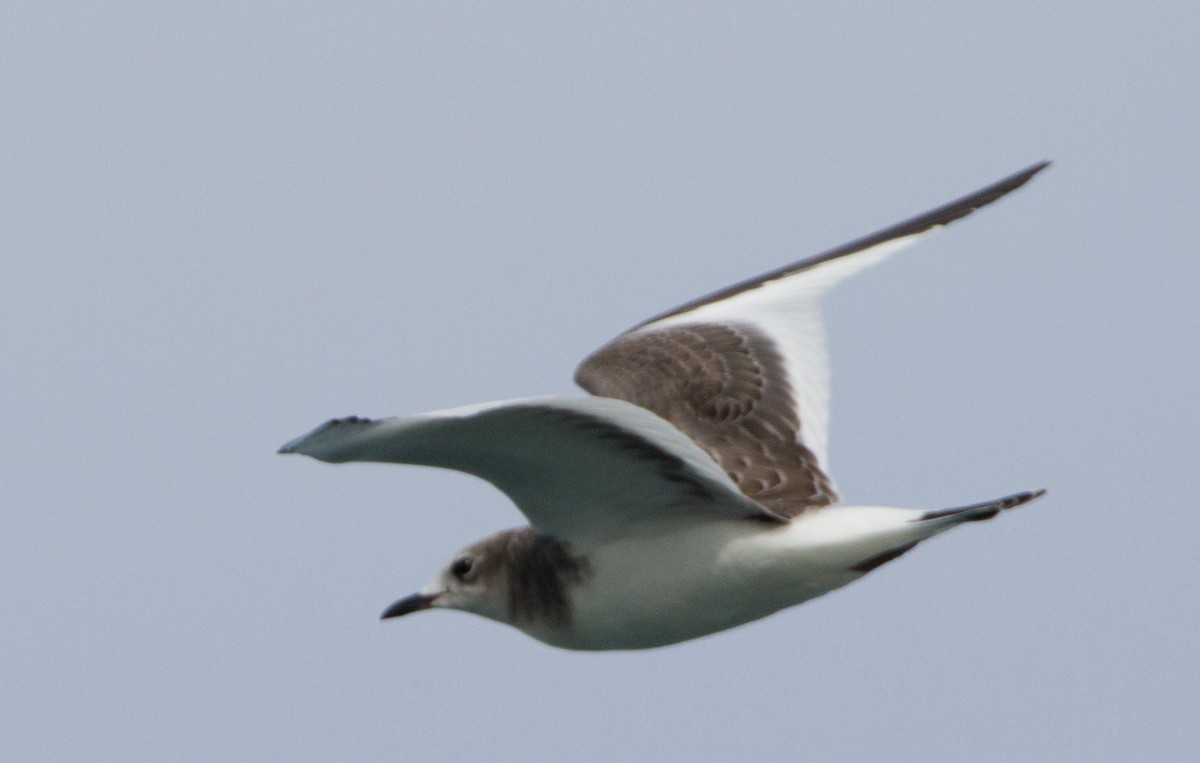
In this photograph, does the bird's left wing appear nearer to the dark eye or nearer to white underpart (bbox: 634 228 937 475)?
the dark eye

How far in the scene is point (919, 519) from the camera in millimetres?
7188

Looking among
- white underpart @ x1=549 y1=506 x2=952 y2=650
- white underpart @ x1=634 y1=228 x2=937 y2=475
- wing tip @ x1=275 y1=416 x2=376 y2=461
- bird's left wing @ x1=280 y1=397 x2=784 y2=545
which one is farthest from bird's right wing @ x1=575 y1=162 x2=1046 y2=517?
wing tip @ x1=275 y1=416 x2=376 y2=461

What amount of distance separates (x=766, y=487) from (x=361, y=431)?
2784mm

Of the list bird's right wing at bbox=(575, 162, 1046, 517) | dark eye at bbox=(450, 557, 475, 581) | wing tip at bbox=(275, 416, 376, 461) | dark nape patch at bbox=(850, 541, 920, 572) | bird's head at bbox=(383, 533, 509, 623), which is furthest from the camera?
bird's right wing at bbox=(575, 162, 1046, 517)

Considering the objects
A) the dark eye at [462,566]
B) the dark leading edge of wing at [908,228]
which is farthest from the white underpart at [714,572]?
the dark leading edge of wing at [908,228]

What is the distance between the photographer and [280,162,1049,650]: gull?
267 inches

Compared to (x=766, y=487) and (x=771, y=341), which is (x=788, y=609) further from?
(x=771, y=341)

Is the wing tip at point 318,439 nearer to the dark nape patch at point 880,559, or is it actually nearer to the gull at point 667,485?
the gull at point 667,485

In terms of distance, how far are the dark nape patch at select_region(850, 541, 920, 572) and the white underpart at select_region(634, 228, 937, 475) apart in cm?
162

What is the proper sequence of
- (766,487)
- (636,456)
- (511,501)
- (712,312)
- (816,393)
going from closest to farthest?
1. (636,456)
2. (511,501)
3. (766,487)
4. (816,393)
5. (712,312)

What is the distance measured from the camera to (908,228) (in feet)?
32.6

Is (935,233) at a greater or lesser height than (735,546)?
greater

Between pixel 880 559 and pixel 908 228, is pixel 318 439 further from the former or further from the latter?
pixel 908 228

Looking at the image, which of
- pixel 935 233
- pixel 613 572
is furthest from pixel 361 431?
pixel 935 233
